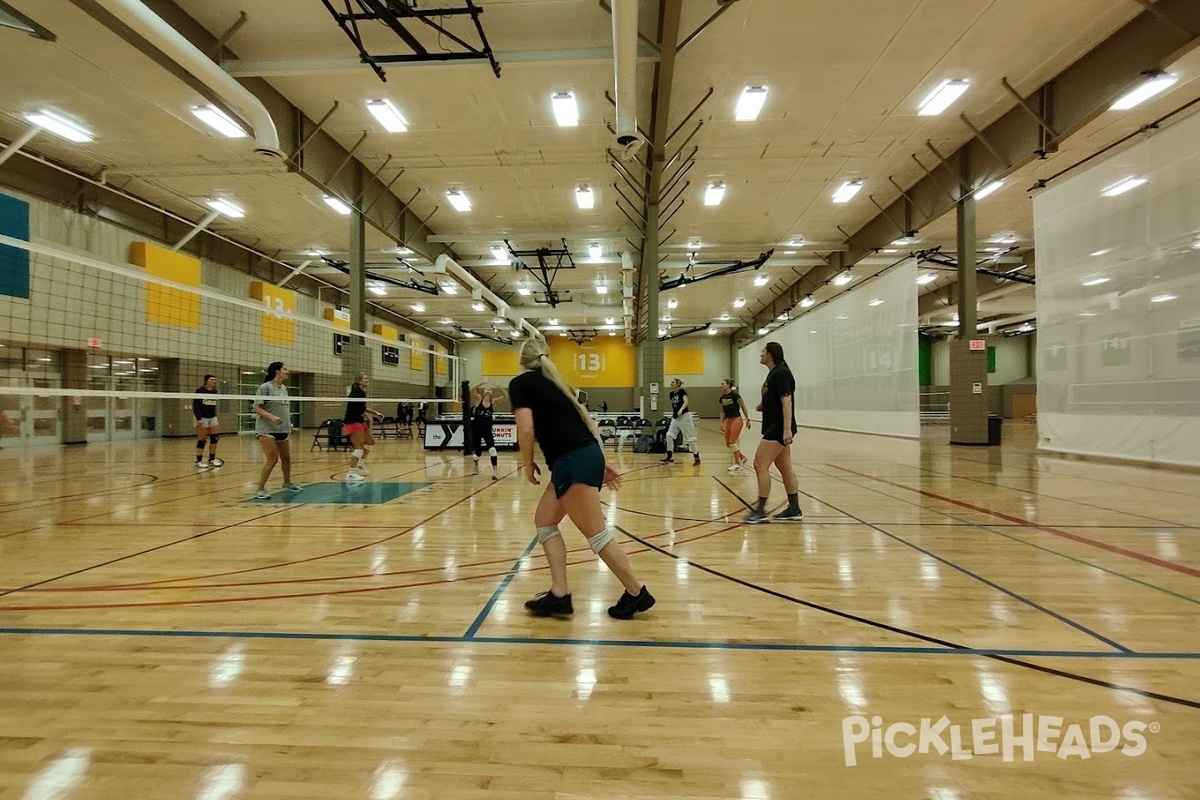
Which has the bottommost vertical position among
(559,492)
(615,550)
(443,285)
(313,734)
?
(313,734)

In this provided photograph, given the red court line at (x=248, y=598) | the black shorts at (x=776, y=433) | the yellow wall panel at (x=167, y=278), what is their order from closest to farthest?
the red court line at (x=248, y=598), the black shorts at (x=776, y=433), the yellow wall panel at (x=167, y=278)

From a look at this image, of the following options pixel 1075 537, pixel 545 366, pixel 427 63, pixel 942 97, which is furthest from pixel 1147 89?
pixel 545 366

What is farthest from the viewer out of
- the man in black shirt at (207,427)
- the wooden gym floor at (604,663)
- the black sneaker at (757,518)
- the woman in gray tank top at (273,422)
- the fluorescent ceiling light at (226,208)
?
the fluorescent ceiling light at (226,208)

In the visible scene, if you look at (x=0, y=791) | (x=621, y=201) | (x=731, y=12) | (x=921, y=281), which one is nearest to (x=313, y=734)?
(x=0, y=791)

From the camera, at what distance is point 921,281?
23.8 m

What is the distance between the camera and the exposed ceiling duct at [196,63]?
628 centimetres

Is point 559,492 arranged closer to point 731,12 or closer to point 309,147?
point 731,12

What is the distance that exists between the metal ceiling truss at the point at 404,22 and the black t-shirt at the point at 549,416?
5.63m

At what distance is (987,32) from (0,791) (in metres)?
11.9

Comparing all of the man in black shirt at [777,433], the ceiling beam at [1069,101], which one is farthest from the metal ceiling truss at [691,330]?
the man in black shirt at [777,433]

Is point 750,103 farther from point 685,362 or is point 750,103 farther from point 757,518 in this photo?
point 685,362

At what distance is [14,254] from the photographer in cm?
1291

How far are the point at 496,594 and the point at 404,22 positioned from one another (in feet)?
28.4

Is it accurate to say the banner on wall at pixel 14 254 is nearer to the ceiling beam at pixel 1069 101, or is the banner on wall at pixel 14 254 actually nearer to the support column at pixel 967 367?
the ceiling beam at pixel 1069 101
